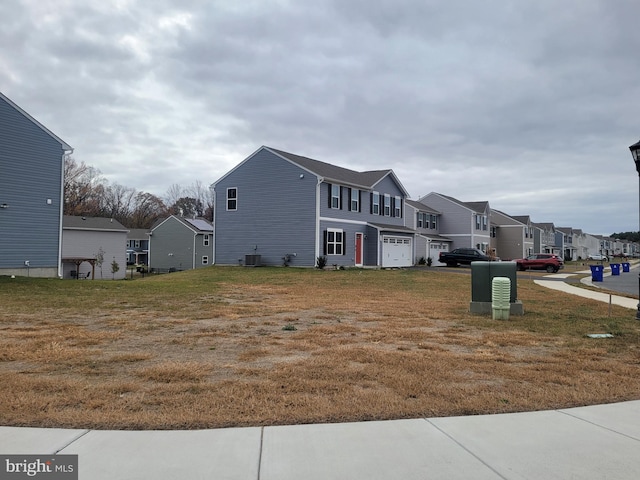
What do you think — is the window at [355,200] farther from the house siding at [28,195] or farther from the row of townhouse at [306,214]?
the house siding at [28,195]

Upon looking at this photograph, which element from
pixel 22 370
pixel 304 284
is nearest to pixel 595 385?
pixel 22 370

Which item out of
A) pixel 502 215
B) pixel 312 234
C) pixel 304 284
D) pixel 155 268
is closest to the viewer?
pixel 304 284

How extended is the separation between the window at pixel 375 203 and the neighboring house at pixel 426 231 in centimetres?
791

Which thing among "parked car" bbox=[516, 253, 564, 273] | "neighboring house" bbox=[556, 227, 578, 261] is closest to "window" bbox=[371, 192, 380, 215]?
"parked car" bbox=[516, 253, 564, 273]

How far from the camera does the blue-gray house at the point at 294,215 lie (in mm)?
29234

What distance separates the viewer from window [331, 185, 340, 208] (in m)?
30.3

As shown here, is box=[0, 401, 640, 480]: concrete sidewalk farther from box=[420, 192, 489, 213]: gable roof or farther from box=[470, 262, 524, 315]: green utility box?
box=[420, 192, 489, 213]: gable roof

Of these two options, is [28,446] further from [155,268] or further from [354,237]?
[155,268]

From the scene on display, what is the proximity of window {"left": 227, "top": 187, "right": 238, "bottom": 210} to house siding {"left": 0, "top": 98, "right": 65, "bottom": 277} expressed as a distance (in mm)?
11311

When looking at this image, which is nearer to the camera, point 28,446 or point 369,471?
point 369,471

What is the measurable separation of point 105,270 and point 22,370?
38.6 m

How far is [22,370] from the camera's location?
5.82 m

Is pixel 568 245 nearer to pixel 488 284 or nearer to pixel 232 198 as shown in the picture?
pixel 232 198

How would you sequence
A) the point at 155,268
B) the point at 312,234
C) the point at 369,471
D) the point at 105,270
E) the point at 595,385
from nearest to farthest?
the point at 369,471, the point at 595,385, the point at 312,234, the point at 105,270, the point at 155,268
